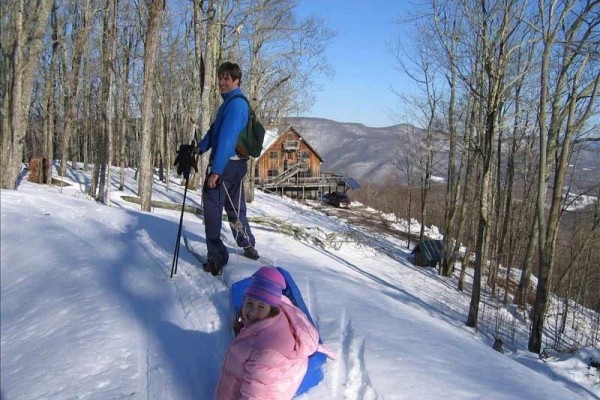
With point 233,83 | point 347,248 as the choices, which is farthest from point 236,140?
point 347,248

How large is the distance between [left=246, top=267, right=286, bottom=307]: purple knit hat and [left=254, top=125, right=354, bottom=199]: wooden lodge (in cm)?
4305

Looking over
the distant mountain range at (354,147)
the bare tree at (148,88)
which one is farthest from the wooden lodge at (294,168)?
the distant mountain range at (354,147)

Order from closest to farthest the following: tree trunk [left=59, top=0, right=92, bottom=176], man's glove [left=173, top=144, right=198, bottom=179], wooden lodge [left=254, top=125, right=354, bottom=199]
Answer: man's glove [left=173, top=144, right=198, bottom=179], tree trunk [left=59, top=0, right=92, bottom=176], wooden lodge [left=254, top=125, right=354, bottom=199]

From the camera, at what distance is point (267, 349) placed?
8.47 ft

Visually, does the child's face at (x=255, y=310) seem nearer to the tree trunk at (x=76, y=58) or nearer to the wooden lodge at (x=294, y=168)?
the tree trunk at (x=76, y=58)

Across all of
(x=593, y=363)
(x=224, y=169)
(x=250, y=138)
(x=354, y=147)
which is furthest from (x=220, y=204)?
(x=354, y=147)

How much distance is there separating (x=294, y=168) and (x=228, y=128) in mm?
42664

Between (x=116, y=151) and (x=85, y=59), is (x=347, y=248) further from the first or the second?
(x=116, y=151)

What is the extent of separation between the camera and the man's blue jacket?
431cm

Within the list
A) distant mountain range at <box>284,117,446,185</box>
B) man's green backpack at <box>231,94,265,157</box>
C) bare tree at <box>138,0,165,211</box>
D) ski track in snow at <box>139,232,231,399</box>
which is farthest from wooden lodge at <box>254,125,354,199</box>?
distant mountain range at <box>284,117,446,185</box>

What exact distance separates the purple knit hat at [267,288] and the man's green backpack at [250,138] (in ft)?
6.30

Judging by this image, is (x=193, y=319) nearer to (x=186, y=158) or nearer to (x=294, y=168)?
(x=186, y=158)

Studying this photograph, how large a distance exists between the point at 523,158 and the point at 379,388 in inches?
771

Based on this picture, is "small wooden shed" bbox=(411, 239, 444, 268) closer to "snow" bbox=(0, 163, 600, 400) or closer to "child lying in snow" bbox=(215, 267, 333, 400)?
"snow" bbox=(0, 163, 600, 400)
